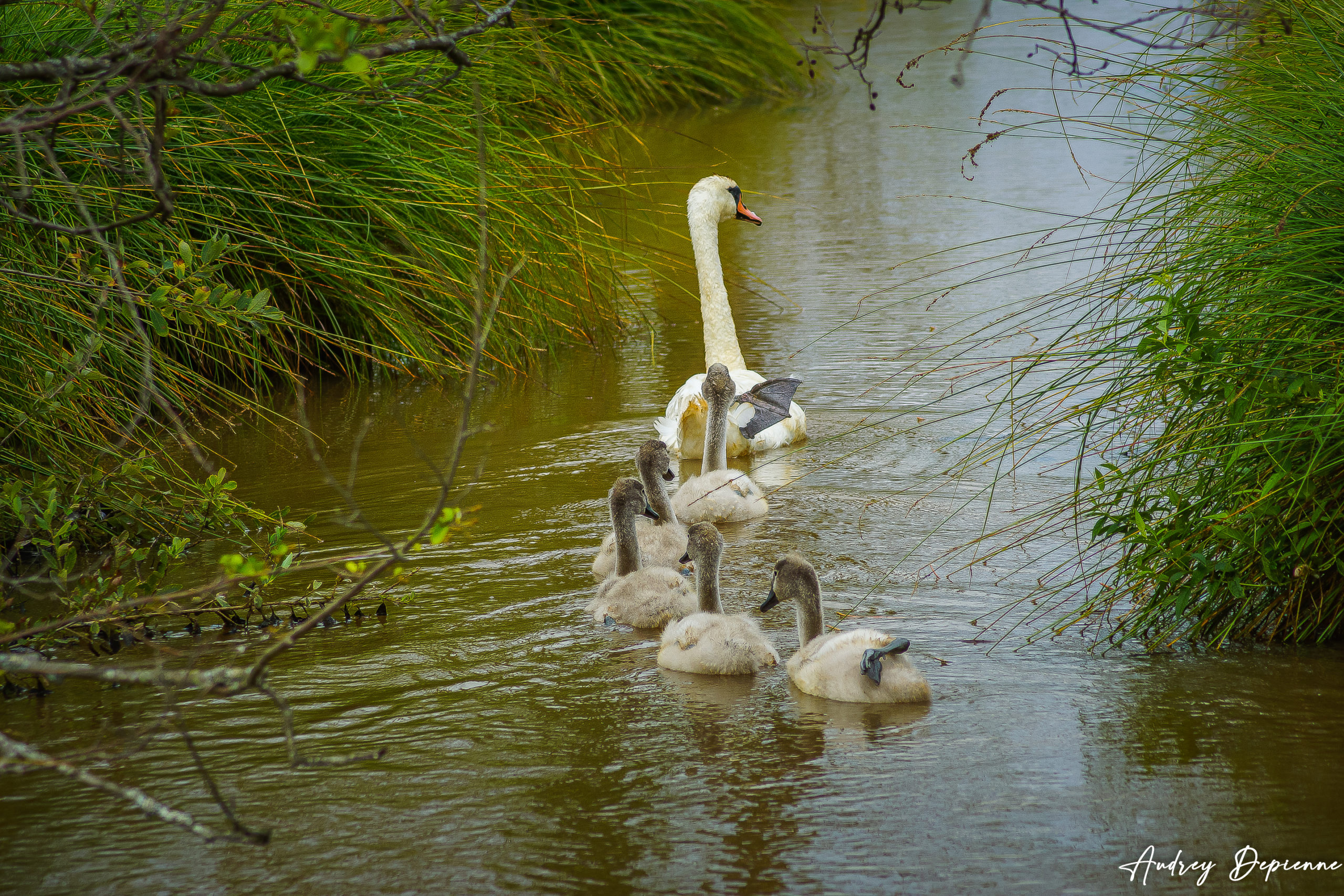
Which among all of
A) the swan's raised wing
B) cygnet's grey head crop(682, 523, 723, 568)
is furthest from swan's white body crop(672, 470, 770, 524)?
cygnet's grey head crop(682, 523, 723, 568)

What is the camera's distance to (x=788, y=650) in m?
4.88

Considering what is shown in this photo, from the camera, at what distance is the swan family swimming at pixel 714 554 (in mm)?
4324

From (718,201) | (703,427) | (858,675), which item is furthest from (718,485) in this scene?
(718,201)

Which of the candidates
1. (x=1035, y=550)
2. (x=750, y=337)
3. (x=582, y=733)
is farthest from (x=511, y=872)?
(x=750, y=337)

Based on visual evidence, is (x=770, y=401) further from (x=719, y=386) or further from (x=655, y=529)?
(x=655, y=529)

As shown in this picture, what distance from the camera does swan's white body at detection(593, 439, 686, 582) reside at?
18.6 feet

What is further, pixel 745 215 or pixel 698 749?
pixel 745 215

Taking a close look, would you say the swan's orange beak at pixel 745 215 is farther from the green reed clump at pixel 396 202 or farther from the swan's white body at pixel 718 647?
the swan's white body at pixel 718 647

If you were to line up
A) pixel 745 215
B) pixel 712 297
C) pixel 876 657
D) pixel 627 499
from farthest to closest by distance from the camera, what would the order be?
pixel 745 215 < pixel 712 297 < pixel 627 499 < pixel 876 657

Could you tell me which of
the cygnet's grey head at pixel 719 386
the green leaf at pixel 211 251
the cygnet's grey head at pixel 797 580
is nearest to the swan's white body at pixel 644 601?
the cygnet's grey head at pixel 797 580

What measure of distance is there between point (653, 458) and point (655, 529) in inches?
12.6

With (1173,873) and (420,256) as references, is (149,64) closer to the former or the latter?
(1173,873)

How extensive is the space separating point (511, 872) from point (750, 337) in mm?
6491

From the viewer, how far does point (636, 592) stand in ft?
16.8
